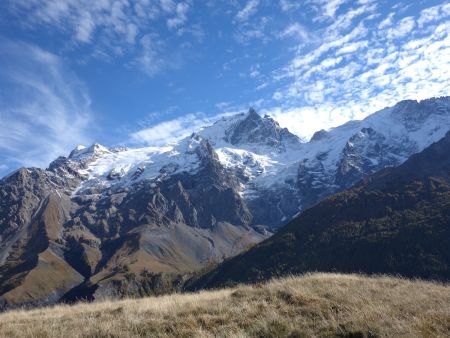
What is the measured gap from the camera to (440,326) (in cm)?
1521

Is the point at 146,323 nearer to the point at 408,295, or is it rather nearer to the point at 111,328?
the point at 111,328

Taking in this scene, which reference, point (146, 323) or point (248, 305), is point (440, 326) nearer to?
point (248, 305)

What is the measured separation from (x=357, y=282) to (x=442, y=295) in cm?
446

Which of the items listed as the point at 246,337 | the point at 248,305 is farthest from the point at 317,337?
the point at 248,305

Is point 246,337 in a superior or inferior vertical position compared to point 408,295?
superior

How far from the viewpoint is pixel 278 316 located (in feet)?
58.2

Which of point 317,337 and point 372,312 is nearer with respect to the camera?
point 317,337

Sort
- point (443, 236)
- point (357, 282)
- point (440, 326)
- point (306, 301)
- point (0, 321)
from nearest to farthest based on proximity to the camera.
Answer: point (440, 326) → point (306, 301) → point (0, 321) → point (357, 282) → point (443, 236)

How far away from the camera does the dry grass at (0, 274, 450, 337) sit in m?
16.0


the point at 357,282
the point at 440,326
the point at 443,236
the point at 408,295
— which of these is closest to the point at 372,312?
the point at 440,326

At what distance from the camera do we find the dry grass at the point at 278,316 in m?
16.0

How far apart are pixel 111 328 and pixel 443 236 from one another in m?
188

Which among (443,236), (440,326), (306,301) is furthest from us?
(443,236)

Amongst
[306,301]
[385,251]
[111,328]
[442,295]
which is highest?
[111,328]
